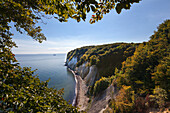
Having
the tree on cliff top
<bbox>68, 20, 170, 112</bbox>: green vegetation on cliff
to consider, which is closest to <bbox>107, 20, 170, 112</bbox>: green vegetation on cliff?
<bbox>68, 20, 170, 112</bbox>: green vegetation on cliff

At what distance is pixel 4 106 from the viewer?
1857mm

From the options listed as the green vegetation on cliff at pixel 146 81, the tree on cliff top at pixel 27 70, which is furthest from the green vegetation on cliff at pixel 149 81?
the tree on cliff top at pixel 27 70

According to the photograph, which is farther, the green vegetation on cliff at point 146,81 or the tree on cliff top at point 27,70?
the green vegetation on cliff at point 146,81

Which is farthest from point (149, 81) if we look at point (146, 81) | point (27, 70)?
point (27, 70)

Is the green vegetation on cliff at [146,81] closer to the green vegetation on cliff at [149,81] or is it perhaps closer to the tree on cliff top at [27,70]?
the green vegetation on cliff at [149,81]

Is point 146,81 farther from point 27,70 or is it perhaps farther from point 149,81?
point 27,70

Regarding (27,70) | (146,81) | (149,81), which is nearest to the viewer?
(27,70)

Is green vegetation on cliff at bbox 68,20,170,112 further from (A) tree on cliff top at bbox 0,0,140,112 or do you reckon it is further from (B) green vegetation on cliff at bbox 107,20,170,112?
(A) tree on cliff top at bbox 0,0,140,112

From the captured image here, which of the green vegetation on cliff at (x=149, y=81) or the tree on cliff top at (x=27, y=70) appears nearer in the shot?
the tree on cliff top at (x=27, y=70)

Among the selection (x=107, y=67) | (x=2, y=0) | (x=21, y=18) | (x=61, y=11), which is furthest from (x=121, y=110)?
(x=107, y=67)

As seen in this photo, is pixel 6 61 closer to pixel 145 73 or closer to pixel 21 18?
pixel 21 18

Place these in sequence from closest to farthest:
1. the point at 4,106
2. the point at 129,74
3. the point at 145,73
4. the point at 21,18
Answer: the point at 4,106
the point at 21,18
the point at 145,73
the point at 129,74

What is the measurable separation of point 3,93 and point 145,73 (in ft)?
36.1

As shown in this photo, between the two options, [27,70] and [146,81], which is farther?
[146,81]
